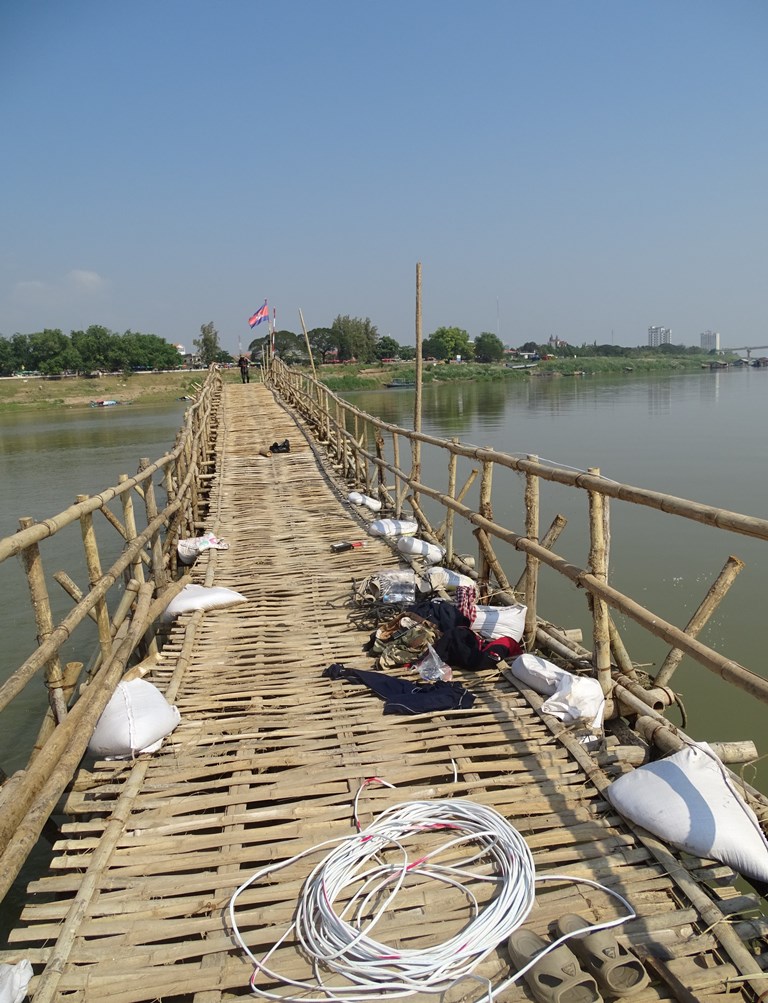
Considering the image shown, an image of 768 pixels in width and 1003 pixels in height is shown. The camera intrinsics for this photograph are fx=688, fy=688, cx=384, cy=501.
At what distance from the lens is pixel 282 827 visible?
2439 mm

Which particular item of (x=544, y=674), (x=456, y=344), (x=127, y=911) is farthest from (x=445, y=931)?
(x=456, y=344)

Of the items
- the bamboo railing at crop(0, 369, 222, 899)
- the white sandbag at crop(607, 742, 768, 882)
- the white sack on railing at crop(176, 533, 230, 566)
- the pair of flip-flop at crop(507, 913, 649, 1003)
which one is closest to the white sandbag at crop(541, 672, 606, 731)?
the white sandbag at crop(607, 742, 768, 882)

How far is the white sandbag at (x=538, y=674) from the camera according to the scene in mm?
3218

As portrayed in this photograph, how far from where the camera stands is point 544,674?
325 cm

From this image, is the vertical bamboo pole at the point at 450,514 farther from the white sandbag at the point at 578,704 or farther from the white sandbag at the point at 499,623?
the white sandbag at the point at 578,704

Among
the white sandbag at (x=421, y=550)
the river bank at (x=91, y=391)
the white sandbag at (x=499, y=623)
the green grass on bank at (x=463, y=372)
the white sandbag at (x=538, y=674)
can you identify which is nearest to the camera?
the white sandbag at (x=538, y=674)

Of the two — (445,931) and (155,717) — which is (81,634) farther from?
Result: (445,931)

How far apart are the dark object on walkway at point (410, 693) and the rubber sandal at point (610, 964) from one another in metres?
1.38

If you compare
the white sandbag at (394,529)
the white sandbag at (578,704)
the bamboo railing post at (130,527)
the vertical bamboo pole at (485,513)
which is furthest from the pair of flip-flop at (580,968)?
the white sandbag at (394,529)

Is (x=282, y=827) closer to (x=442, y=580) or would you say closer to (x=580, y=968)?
(x=580, y=968)

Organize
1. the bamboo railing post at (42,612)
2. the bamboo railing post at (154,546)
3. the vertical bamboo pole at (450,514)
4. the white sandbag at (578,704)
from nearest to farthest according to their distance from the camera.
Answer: the bamboo railing post at (42,612)
the white sandbag at (578,704)
the bamboo railing post at (154,546)
the vertical bamboo pole at (450,514)

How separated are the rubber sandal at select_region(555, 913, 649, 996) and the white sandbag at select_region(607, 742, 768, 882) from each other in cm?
48

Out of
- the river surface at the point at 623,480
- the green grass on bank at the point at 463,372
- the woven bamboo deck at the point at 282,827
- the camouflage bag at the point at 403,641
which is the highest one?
the green grass on bank at the point at 463,372

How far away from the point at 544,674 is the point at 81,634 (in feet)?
16.9
